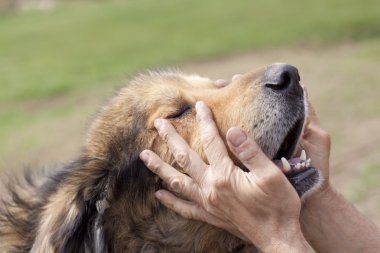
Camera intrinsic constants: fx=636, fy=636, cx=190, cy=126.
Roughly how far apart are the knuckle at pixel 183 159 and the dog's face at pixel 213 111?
156 millimetres

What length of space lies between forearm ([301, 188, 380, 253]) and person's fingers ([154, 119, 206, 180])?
85cm

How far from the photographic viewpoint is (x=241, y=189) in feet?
8.87

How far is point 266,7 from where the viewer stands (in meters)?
22.7

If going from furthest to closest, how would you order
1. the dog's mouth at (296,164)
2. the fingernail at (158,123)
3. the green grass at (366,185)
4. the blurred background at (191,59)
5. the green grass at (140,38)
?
the green grass at (140,38)
the blurred background at (191,59)
the green grass at (366,185)
the fingernail at (158,123)
the dog's mouth at (296,164)

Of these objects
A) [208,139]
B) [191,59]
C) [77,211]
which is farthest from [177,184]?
[191,59]

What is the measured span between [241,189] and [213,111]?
0.59 meters

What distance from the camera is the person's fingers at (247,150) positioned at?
106 inches

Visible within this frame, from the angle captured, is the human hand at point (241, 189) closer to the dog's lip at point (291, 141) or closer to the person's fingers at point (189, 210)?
the person's fingers at point (189, 210)

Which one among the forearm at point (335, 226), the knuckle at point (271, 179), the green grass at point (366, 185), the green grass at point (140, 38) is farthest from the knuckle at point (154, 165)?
the green grass at point (140, 38)

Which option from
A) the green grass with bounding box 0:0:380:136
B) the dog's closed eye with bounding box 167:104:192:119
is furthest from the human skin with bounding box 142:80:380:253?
the green grass with bounding box 0:0:380:136

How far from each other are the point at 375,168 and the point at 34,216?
4.78 metres

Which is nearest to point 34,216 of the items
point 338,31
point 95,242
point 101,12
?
point 95,242

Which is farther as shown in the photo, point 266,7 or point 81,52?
point 266,7

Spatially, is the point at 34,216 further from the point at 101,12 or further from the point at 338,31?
the point at 101,12
